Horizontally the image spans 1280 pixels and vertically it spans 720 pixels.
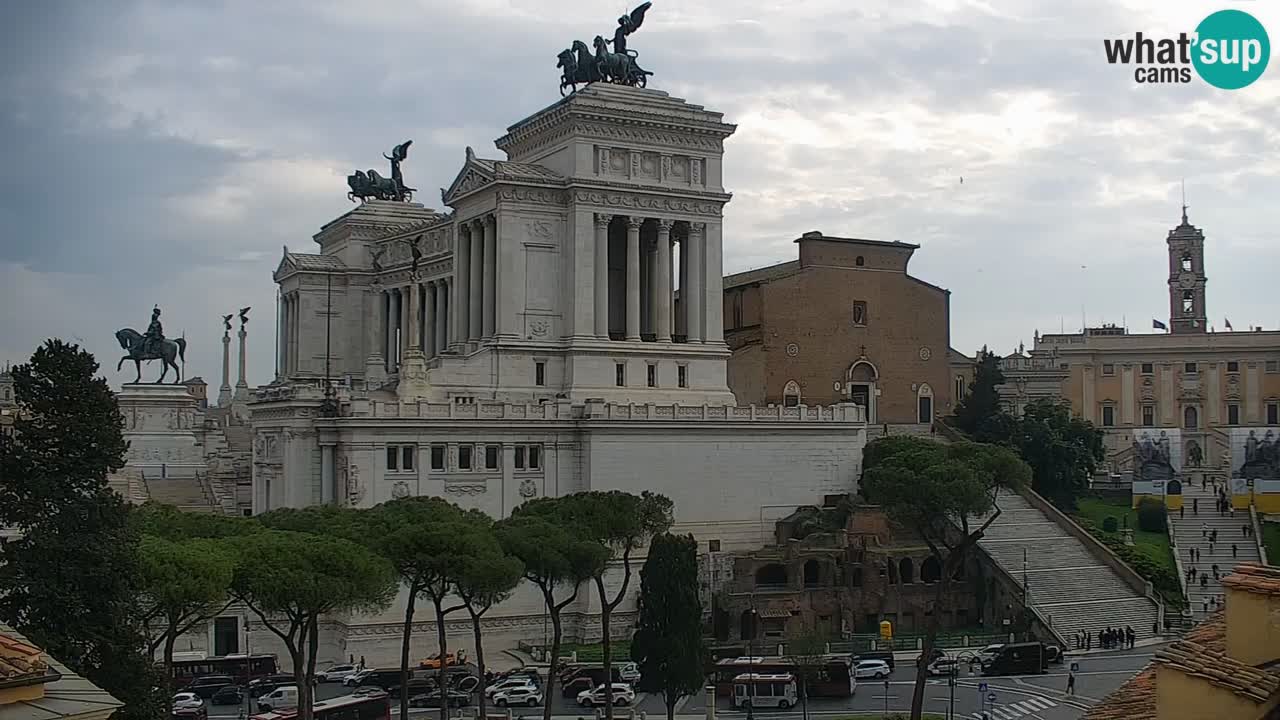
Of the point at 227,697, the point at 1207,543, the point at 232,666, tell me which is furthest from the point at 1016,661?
the point at 232,666

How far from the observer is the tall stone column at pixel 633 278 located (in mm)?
69000

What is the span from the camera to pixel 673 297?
75.8 metres

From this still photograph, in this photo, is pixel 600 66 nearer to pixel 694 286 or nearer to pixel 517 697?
pixel 694 286

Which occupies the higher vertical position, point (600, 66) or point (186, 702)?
point (600, 66)

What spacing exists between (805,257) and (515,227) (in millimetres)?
20192

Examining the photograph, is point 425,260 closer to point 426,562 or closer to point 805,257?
A: point 805,257

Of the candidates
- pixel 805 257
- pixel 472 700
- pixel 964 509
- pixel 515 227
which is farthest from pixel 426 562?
pixel 805 257

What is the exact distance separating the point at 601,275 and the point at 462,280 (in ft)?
28.3

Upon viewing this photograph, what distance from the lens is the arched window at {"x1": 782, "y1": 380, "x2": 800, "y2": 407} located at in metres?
78.0

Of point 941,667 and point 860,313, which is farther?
point 860,313

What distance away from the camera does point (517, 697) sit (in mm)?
47906

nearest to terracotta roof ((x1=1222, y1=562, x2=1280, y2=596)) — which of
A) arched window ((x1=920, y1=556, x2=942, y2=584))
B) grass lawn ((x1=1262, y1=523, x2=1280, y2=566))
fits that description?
arched window ((x1=920, y1=556, x2=942, y2=584))

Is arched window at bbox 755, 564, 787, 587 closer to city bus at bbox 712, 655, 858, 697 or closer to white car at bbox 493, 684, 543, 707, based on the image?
city bus at bbox 712, 655, 858, 697

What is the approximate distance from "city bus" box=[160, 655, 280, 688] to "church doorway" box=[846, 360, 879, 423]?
39147mm
